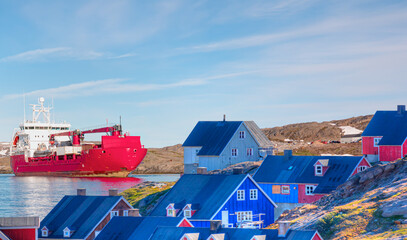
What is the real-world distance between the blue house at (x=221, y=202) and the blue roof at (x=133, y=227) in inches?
181

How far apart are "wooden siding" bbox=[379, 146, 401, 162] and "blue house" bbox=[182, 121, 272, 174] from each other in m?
10.9

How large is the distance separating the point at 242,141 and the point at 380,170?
2452cm

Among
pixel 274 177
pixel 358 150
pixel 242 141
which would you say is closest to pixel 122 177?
pixel 358 150

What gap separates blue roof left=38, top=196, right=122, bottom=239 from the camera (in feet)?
114

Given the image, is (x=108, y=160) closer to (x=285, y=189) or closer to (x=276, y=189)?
(x=276, y=189)

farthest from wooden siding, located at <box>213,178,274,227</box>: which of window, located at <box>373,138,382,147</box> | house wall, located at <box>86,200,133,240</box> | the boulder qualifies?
window, located at <box>373,138,382,147</box>

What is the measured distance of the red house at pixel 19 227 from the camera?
23.0 metres

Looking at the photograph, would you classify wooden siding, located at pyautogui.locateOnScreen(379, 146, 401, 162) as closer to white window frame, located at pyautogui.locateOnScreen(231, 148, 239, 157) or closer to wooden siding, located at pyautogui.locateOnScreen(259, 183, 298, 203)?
wooden siding, located at pyautogui.locateOnScreen(259, 183, 298, 203)

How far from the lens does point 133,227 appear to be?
3080 centimetres

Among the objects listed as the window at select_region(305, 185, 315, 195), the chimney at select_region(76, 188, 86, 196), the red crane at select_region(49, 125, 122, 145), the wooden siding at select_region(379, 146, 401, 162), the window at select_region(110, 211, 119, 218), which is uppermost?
the red crane at select_region(49, 125, 122, 145)

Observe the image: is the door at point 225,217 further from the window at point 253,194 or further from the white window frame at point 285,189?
the white window frame at point 285,189

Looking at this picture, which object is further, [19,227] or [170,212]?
[170,212]

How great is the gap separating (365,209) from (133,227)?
11068 mm

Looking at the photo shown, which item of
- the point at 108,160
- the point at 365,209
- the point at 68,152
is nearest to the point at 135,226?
the point at 365,209
